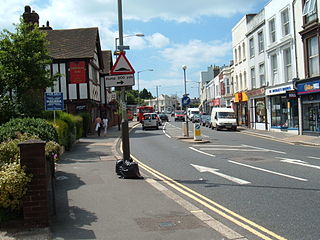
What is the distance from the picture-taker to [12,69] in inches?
735

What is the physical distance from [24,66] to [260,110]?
888 inches

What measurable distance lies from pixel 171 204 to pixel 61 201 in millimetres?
2309

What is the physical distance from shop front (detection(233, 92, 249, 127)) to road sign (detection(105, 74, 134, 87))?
2857 cm

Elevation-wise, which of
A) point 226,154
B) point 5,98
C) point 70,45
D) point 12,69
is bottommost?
point 226,154

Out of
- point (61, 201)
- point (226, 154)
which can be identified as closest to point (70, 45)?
point (226, 154)

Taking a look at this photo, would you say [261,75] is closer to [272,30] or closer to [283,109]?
[272,30]

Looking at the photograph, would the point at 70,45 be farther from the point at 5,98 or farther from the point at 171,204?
the point at 171,204

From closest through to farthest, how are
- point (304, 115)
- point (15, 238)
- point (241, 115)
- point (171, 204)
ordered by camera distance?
point (15, 238) < point (171, 204) < point (304, 115) < point (241, 115)

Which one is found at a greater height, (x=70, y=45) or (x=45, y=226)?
(x=70, y=45)

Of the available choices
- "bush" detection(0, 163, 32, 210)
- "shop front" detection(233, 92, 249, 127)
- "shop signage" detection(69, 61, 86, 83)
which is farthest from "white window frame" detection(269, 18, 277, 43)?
"bush" detection(0, 163, 32, 210)

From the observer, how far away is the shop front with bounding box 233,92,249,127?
38219 millimetres

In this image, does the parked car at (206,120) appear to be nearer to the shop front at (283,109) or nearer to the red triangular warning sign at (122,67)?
the shop front at (283,109)

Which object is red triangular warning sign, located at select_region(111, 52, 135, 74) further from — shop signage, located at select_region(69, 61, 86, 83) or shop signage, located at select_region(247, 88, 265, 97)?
shop signage, located at select_region(247, 88, 265, 97)

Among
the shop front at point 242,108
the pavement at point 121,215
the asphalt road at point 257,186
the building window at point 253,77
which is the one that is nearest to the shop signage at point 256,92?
the building window at point 253,77
